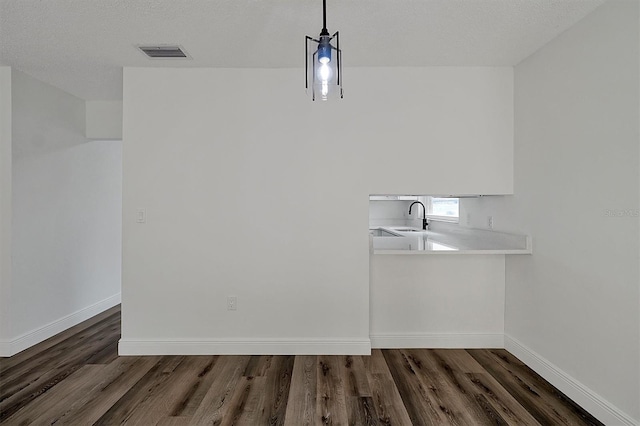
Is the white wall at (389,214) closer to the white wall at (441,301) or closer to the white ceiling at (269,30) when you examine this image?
the white wall at (441,301)

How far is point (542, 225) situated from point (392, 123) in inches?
54.2

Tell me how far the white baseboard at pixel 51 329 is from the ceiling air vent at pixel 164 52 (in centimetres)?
268

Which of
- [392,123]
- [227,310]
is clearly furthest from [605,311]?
[227,310]

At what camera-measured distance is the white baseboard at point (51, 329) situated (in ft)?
9.94

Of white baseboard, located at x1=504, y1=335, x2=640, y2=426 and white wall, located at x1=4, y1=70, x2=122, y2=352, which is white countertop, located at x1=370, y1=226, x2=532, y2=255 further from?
white wall, located at x1=4, y1=70, x2=122, y2=352

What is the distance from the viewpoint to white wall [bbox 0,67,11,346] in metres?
3.02

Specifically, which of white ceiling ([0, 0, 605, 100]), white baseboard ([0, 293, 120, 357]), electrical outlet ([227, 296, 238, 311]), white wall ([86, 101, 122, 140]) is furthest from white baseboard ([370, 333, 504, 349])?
white wall ([86, 101, 122, 140])

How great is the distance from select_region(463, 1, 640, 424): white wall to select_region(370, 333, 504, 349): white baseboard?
8.3 inches

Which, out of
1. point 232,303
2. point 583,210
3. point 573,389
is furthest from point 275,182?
point 573,389

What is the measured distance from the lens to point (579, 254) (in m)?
2.26

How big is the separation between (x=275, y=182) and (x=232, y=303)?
1076mm

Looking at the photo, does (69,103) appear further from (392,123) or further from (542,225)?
(542,225)

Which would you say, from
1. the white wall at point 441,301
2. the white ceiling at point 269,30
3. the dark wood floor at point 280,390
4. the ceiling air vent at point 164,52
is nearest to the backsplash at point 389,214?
the white wall at point 441,301

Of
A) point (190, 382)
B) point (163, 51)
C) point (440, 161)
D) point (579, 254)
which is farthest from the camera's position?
point (440, 161)
